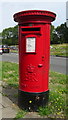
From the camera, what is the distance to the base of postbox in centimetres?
300

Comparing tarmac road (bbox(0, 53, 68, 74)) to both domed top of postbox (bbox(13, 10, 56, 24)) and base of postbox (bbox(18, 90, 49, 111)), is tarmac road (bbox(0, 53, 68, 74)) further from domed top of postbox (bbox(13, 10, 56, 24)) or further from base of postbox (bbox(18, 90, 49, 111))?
domed top of postbox (bbox(13, 10, 56, 24))

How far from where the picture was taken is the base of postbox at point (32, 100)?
300 centimetres

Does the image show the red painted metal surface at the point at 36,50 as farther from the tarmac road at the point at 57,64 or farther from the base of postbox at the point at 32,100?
the tarmac road at the point at 57,64

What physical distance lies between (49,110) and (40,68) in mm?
848

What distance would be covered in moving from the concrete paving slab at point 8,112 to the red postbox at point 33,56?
9.3 inches

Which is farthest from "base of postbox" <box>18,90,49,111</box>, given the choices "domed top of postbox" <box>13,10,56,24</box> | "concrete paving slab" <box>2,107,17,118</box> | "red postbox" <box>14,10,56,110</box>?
"domed top of postbox" <box>13,10,56,24</box>

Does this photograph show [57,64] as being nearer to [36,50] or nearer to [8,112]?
[36,50]

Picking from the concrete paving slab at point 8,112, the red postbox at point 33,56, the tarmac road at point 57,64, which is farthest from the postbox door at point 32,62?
the tarmac road at point 57,64

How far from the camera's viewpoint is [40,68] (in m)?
3.00

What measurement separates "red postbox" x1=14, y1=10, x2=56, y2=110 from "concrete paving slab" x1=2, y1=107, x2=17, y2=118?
24cm

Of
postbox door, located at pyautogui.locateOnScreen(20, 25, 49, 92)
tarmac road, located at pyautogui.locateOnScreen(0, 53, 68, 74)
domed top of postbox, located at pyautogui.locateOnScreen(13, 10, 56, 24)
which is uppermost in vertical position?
domed top of postbox, located at pyautogui.locateOnScreen(13, 10, 56, 24)

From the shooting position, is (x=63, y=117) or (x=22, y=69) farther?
(x=22, y=69)

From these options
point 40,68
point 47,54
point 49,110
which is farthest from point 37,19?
point 49,110

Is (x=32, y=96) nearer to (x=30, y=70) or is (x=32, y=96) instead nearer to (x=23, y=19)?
(x=30, y=70)
